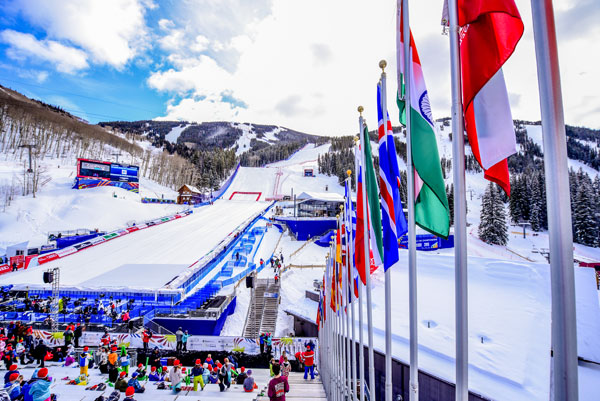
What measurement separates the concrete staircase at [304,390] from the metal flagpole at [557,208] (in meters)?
6.54

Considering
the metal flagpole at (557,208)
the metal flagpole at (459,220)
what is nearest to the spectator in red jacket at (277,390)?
the metal flagpole at (459,220)

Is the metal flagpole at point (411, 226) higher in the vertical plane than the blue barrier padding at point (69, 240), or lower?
higher

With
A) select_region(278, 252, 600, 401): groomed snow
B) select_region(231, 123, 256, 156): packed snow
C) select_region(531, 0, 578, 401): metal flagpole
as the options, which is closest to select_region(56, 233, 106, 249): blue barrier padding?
select_region(278, 252, 600, 401): groomed snow

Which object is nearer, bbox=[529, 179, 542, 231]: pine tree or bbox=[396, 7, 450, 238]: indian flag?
bbox=[396, 7, 450, 238]: indian flag

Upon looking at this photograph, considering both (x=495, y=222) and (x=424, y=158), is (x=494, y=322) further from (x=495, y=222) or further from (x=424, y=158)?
(x=495, y=222)

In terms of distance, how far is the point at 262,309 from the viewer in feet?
51.3

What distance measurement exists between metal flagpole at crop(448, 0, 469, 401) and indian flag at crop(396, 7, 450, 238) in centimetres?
36

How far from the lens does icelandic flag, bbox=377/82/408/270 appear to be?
140 inches

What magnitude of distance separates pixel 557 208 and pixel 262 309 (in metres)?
15.5

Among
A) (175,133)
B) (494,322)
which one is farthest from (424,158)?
(175,133)

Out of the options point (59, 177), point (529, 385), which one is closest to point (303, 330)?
point (529, 385)

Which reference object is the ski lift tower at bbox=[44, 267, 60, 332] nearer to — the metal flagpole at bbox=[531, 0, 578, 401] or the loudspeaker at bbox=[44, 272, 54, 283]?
the loudspeaker at bbox=[44, 272, 54, 283]

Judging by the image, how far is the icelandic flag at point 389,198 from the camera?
11.6 feet

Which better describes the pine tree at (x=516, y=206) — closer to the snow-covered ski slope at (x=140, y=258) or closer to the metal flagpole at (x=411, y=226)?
the snow-covered ski slope at (x=140, y=258)
